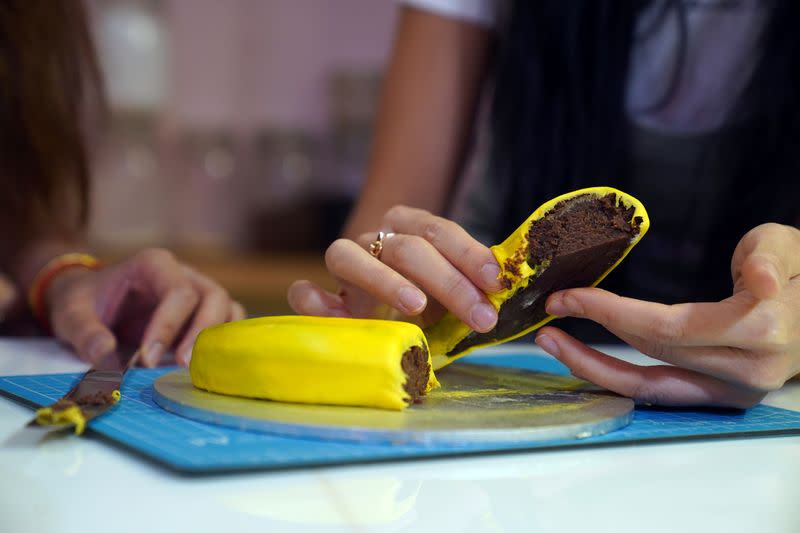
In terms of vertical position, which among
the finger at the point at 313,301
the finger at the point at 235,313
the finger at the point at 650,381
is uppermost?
the finger at the point at 650,381

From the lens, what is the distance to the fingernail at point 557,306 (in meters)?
0.80

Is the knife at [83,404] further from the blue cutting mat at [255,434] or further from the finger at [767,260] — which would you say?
the finger at [767,260]

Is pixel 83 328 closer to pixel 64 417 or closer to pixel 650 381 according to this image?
pixel 64 417

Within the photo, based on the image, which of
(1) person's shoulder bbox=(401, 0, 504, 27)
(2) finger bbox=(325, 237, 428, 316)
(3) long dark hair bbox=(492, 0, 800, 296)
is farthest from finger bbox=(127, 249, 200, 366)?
(1) person's shoulder bbox=(401, 0, 504, 27)

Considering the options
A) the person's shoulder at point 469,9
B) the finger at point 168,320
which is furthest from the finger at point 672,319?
the person's shoulder at point 469,9

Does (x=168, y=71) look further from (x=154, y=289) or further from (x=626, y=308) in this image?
(x=626, y=308)

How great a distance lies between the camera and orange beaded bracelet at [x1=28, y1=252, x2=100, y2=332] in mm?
1366

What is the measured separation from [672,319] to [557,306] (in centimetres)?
11

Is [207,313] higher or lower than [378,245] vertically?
lower

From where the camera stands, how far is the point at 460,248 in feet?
2.76

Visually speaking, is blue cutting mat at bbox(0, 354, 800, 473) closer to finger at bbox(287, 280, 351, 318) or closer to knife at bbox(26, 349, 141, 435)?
knife at bbox(26, 349, 141, 435)

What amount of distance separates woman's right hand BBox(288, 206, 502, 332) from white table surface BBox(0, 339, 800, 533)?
0.69 ft

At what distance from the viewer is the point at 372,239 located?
3.24ft

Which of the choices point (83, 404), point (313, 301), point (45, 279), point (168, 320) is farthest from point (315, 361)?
point (45, 279)
